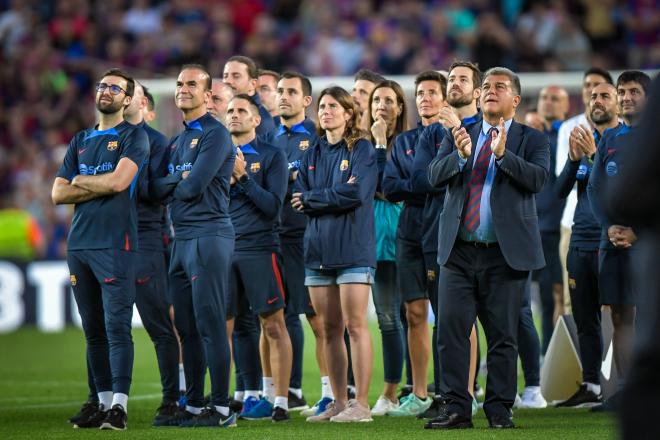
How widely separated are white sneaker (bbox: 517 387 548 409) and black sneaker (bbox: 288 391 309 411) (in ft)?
5.22

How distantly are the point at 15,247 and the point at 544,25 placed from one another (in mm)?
8678

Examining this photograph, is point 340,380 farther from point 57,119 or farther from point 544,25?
point 57,119

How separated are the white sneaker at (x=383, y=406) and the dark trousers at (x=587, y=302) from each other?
1.41 m

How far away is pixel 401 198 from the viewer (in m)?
8.00

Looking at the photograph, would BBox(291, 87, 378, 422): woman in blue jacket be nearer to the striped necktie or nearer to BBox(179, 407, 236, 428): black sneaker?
BBox(179, 407, 236, 428): black sneaker

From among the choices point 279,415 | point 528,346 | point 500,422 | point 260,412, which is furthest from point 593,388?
point 260,412

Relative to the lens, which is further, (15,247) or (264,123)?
(15,247)

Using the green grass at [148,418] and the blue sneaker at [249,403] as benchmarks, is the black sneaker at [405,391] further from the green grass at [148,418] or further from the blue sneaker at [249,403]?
the blue sneaker at [249,403]

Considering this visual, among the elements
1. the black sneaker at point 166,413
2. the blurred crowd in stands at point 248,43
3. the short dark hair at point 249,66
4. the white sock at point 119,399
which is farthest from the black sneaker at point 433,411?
the blurred crowd in stands at point 248,43

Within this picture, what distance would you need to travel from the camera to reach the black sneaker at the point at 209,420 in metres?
7.07

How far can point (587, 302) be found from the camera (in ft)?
26.3

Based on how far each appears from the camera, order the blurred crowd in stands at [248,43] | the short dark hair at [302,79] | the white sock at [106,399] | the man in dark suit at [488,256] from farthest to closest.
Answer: the blurred crowd in stands at [248,43]
the short dark hair at [302,79]
the white sock at [106,399]
the man in dark suit at [488,256]

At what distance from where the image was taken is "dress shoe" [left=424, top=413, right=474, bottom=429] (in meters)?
6.72

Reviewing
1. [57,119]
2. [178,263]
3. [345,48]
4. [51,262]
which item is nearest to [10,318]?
[51,262]
